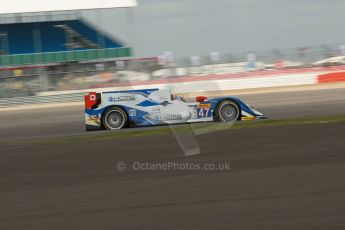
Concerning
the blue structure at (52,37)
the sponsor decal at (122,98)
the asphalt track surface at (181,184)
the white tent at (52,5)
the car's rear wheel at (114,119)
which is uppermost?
the white tent at (52,5)

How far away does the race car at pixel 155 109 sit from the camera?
11.7m

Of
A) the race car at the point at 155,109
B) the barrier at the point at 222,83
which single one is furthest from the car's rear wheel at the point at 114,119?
the barrier at the point at 222,83

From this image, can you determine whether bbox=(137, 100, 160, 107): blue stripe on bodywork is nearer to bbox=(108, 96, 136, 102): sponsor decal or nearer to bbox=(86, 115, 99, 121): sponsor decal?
bbox=(108, 96, 136, 102): sponsor decal

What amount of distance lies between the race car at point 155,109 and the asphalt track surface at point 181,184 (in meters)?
2.48

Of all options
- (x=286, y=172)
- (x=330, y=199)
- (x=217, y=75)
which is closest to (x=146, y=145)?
(x=286, y=172)

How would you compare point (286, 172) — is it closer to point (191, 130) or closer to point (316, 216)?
point (316, 216)

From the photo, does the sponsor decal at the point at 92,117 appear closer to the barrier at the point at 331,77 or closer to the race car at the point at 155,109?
the race car at the point at 155,109

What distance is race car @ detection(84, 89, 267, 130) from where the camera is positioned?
1168 centimetres

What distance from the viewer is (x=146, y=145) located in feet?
28.5

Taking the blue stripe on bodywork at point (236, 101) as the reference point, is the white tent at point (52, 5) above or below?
above

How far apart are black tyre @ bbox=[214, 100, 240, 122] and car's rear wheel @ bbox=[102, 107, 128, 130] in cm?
176

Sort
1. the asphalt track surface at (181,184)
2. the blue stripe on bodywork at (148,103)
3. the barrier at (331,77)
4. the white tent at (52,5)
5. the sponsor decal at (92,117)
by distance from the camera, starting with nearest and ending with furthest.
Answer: the asphalt track surface at (181,184) < the blue stripe on bodywork at (148,103) < the sponsor decal at (92,117) < the barrier at (331,77) < the white tent at (52,5)

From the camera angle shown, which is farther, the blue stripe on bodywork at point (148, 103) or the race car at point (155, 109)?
the blue stripe on bodywork at point (148, 103)

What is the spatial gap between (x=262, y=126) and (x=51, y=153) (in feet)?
11.6
